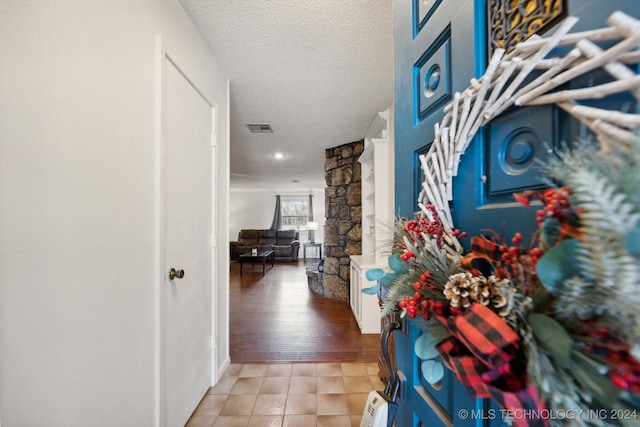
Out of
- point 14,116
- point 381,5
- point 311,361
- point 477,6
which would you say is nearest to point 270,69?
point 381,5

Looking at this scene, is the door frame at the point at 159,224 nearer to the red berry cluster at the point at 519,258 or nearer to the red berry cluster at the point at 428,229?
the red berry cluster at the point at 428,229

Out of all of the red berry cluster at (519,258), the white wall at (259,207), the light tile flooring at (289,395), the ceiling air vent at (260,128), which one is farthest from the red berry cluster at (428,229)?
the white wall at (259,207)

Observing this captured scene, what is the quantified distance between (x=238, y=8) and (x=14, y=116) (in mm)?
1255

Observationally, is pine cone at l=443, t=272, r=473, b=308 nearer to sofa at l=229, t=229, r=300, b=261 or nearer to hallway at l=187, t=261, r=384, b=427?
hallway at l=187, t=261, r=384, b=427

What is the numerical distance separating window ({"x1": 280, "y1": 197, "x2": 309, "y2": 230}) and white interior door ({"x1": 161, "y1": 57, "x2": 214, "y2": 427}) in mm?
7475

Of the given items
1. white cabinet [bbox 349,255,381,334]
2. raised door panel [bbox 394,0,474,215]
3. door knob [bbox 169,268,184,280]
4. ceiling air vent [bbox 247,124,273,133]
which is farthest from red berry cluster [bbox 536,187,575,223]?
ceiling air vent [bbox 247,124,273,133]

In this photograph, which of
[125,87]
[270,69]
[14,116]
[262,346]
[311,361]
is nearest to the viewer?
[14,116]

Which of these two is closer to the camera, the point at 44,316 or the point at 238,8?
the point at 44,316

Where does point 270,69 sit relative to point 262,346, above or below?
above

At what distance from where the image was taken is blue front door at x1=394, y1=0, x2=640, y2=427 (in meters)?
0.38

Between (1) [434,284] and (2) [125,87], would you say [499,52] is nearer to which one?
(1) [434,284]

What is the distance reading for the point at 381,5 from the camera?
4.73 ft

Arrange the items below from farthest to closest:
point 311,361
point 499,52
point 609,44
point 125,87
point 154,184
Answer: point 311,361 → point 154,184 → point 125,87 → point 499,52 → point 609,44

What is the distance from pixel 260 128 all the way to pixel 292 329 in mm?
2544
